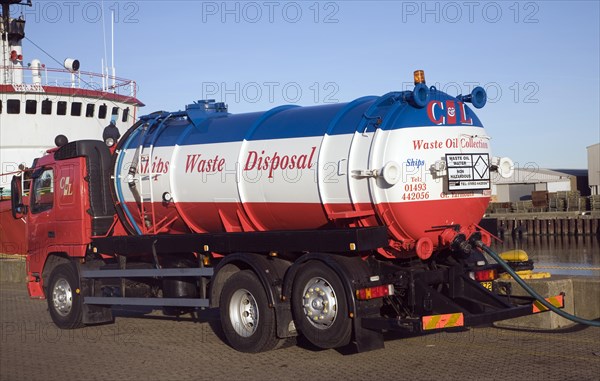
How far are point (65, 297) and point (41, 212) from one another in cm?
164

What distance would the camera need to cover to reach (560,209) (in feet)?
194

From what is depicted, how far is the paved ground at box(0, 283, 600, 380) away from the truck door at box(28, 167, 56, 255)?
1.97 meters

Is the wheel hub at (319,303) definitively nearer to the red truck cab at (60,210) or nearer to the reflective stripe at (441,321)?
the reflective stripe at (441,321)

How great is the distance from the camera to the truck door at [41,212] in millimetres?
13742

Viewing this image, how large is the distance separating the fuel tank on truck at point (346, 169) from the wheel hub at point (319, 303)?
2.71 ft

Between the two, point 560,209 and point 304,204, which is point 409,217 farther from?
point 560,209

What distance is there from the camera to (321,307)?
9383 mm

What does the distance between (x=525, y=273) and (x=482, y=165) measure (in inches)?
107

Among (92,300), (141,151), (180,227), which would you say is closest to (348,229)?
(180,227)

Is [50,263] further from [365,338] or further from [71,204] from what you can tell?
[365,338]

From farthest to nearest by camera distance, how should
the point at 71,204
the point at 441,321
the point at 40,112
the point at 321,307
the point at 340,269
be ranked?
the point at 40,112, the point at 71,204, the point at 321,307, the point at 340,269, the point at 441,321

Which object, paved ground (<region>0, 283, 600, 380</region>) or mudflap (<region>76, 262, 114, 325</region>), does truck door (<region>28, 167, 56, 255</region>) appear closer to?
mudflap (<region>76, 262, 114, 325</region>)

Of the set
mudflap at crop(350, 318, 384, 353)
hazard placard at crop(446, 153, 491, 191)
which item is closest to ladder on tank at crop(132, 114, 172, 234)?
mudflap at crop(350, 318, 384, 353)

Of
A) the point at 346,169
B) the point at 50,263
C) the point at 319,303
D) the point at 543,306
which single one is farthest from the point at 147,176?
the point at 543,306
